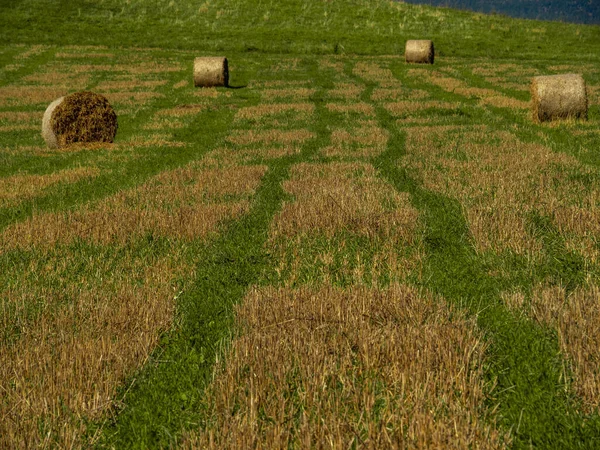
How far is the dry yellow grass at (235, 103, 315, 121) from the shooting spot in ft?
74.6

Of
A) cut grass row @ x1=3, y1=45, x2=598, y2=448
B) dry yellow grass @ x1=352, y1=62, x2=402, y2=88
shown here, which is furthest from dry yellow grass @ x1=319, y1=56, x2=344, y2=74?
cut grass row @ x1=3, y1=45, x2=598, y2=448

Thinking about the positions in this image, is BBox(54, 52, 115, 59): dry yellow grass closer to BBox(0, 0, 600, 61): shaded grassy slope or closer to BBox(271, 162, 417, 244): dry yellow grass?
BBox(0, 0, 600, 61): shaded grassy slope

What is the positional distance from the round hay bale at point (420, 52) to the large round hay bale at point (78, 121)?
29148 millimetres

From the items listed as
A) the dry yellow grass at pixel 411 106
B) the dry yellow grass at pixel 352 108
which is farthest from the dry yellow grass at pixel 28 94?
the dry yellow grass at pixel 411 106

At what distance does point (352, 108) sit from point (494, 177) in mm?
13350

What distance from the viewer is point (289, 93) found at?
29.6 m

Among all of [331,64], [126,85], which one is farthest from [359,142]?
[331,64]

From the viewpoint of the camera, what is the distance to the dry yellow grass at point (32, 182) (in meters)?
11.9

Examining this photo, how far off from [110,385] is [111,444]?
593mm

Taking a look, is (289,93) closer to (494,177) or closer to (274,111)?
(274,111)

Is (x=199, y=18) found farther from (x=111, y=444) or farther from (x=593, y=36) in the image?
(x=111, y=444)

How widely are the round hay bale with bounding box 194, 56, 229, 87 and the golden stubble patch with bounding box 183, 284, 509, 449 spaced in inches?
1121

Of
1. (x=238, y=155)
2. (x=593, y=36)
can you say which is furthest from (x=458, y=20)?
(x=238, y=155)

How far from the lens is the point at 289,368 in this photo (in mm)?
4469
